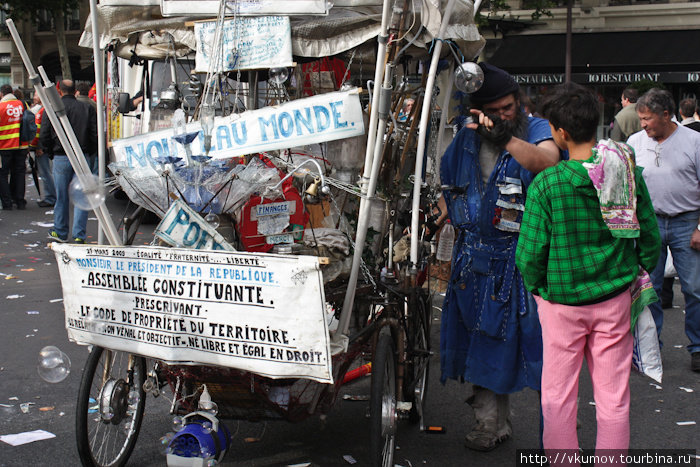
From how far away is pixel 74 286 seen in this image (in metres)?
3.78

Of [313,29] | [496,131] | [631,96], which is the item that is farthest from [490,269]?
[631,96]

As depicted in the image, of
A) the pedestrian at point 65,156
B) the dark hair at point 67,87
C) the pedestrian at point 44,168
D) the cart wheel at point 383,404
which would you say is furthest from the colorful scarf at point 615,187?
the pedestrian at point 44,168

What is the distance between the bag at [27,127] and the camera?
43.0ft

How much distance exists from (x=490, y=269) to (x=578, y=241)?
2.87ft

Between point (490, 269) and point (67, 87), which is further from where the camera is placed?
point (67, 87)

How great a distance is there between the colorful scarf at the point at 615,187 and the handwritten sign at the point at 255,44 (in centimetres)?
165

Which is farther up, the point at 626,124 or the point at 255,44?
the point at 255,44

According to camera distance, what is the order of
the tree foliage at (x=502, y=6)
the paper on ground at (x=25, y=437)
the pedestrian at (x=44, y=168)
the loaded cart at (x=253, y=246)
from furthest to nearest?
the tree foliage at (x=502, y=6)
the pedestrian at (x=44, y=168)
the paper on ground at (x=25, y=437)
the loaded cart at (x=253, y=246)

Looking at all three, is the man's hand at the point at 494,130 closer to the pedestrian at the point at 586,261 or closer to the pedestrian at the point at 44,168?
the pedestrian at the point at 586,261

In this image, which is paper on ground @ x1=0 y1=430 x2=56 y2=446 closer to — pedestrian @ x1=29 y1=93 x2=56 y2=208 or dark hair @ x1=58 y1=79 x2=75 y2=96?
dark hair @ x1=58 y1=79 x2=75 y2=96

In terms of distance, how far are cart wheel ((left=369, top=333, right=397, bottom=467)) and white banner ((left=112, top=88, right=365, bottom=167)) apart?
1.03 m

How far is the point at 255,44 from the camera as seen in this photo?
162 inches

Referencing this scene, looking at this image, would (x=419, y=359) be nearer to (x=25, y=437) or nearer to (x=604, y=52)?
(x=25, y=437)

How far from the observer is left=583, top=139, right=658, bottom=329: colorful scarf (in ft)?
10.8
